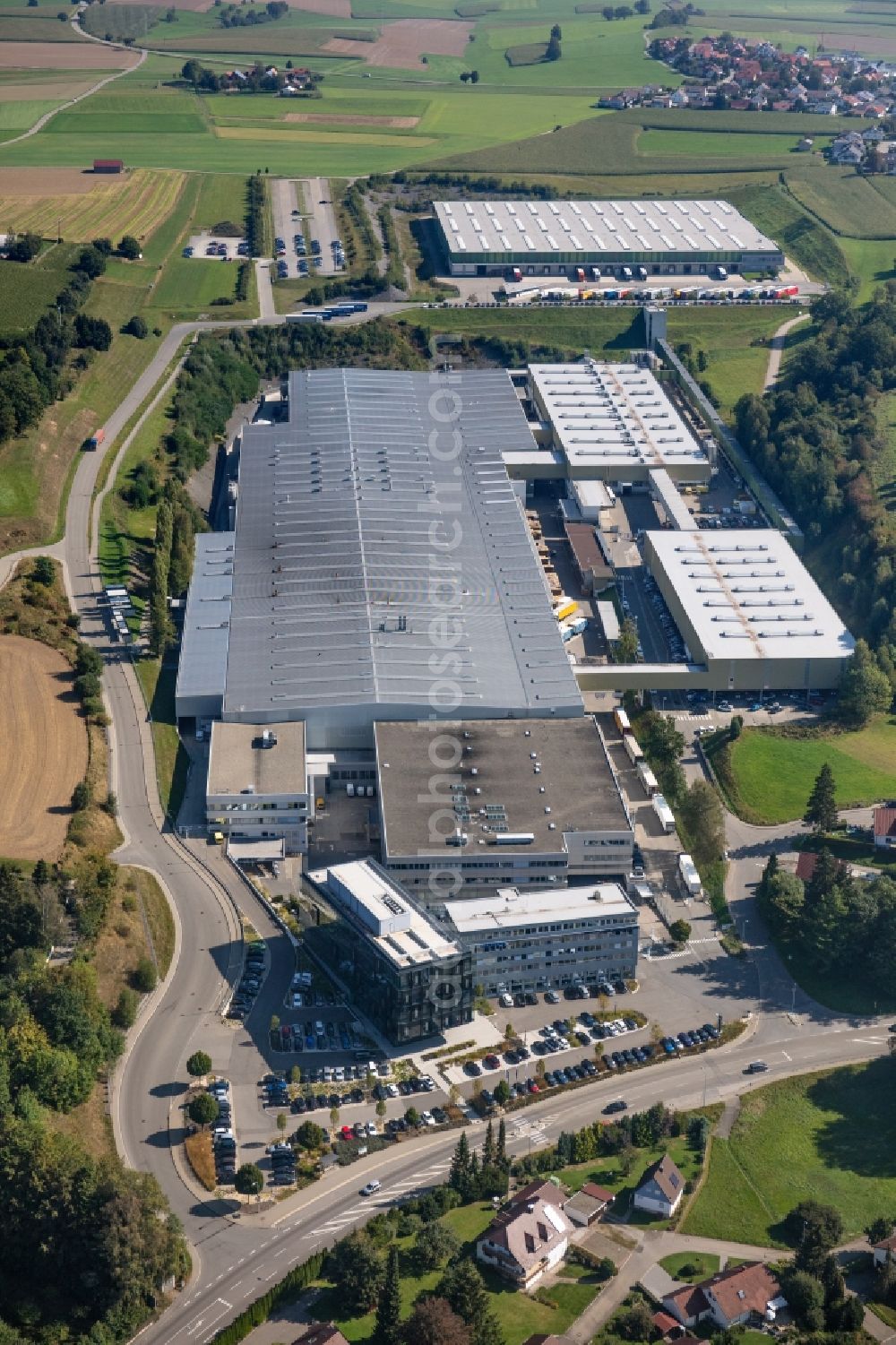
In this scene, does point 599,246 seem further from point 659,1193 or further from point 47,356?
point 659,1193

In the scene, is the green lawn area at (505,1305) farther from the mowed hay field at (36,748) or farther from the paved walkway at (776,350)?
the paved walkway at (776,350)

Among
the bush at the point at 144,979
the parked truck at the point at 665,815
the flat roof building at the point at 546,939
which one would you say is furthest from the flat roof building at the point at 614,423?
the bush at the point at 144,979

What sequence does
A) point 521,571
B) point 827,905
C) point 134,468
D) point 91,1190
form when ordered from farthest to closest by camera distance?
1. point 134,468
2. point 521,571
3. point 827,905
4. point 91,1190

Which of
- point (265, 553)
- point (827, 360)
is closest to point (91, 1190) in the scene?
point (265, 553)

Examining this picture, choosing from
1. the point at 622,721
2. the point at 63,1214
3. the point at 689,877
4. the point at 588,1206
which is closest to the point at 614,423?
the point at 622,721

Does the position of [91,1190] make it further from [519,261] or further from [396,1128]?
[519,261]
